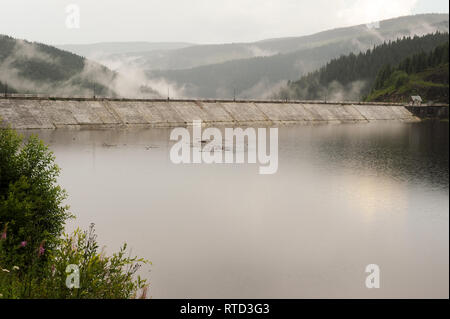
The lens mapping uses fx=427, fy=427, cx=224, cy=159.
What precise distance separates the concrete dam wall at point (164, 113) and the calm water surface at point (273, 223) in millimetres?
49079

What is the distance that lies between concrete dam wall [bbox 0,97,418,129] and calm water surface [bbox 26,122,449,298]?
4908cm

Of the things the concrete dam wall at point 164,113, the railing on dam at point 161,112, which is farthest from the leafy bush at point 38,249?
the railing on dam at point 161,112

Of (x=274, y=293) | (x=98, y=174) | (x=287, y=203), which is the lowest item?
(x=274, y=293)

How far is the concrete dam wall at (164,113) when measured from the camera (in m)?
88.3

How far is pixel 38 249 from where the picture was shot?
1345cm

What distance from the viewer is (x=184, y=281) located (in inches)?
622

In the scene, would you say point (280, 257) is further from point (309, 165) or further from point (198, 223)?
point (309, 165)

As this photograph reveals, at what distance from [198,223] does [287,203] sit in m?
7.50

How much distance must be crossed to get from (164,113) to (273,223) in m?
88.5
